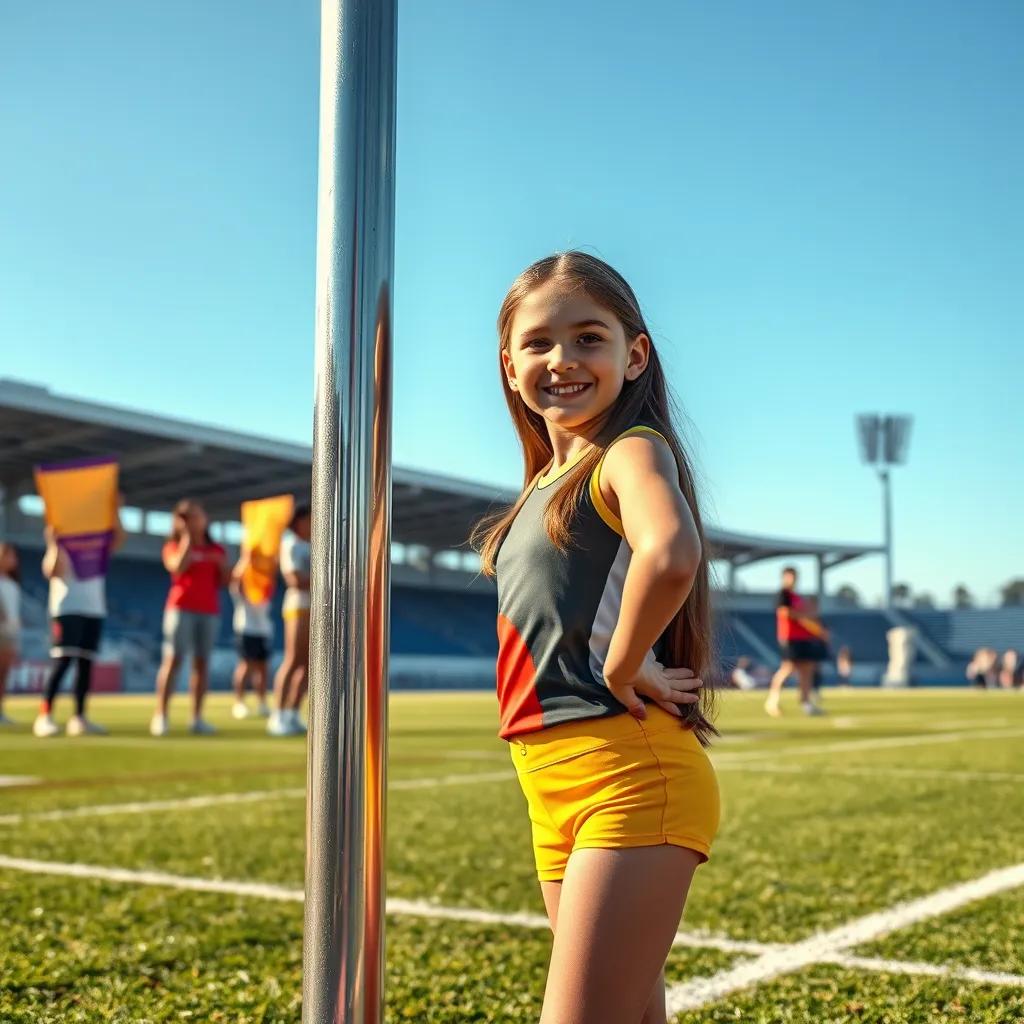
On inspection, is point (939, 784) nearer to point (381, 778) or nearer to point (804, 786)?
point (804, 786)

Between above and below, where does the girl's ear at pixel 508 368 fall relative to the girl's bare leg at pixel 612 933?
above

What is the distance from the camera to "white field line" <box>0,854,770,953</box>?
2.71 meters

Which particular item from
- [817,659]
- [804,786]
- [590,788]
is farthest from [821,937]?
[817,659]

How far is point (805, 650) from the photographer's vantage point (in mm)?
13383

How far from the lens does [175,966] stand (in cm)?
253

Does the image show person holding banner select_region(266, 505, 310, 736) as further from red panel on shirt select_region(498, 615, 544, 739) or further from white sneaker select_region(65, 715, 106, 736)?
red panel on shirt select_region(498, 615, 544, 739)

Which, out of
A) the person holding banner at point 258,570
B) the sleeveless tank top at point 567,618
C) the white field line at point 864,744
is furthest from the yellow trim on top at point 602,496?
the person holding banner at point 258,570

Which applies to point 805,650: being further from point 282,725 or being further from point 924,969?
point 924,969

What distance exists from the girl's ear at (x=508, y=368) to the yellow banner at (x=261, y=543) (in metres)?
9.76

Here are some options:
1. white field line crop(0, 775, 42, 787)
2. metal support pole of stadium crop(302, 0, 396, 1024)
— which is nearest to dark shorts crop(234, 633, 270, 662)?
white field line crop(0, 775, 42, 787)

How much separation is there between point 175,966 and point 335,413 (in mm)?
1744

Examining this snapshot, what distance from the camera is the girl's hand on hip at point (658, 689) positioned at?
143 cm

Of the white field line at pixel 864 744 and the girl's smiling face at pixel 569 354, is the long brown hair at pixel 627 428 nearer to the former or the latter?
the girl's smiling face at pixel 569 354

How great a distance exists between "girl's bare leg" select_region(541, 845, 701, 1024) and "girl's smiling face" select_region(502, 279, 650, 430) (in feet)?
1.76
